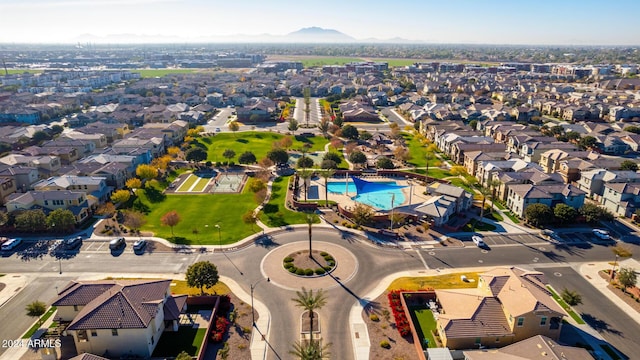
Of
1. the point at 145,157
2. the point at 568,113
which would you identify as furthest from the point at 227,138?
the point at 568,113

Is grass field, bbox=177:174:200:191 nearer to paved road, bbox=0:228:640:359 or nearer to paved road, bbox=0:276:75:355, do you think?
paved road, bbox=0:228:640:359

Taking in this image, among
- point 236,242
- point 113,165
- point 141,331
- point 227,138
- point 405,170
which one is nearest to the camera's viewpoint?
point 141,331

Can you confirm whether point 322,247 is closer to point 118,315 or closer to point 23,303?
point 118,315

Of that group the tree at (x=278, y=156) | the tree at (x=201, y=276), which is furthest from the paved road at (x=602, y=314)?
the tree at (x=278, y=156)

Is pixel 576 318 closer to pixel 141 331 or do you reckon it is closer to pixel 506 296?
pixel 506 296

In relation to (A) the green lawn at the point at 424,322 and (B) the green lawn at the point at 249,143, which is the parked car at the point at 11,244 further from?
(A) the green lawn at the point at 424,322

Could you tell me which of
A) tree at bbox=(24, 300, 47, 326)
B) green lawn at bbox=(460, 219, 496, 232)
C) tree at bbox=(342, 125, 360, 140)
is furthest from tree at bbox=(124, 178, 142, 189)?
green lawn at bbox=(460, 219, 496, 232)
